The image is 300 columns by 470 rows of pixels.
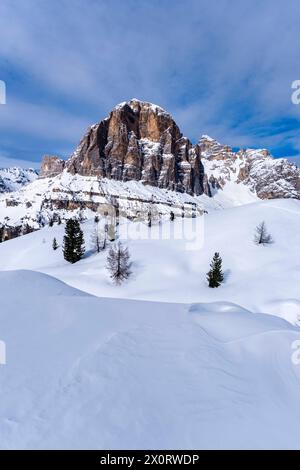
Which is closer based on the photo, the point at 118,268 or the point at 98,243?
the point at 118,268

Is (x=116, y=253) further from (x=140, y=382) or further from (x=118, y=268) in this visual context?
(x=140, y=382)

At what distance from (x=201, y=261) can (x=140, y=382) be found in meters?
34.0

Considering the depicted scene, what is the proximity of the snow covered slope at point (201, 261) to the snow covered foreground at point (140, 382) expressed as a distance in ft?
48.8

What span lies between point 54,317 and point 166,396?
6.10 m

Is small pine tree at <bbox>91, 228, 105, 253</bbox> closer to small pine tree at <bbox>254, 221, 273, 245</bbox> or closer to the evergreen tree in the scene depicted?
the evergreen tree

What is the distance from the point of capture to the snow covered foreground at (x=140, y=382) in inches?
215

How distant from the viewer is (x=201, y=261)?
3994 cm

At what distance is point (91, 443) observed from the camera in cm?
509

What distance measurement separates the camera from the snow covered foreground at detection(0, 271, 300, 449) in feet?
Answer: 17.9

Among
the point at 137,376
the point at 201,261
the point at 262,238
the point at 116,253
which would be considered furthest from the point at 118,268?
the point at 137,376

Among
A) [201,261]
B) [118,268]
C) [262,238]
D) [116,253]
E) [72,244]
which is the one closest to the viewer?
[118,268]

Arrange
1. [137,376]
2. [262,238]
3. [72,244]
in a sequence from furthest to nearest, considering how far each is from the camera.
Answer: [72,244]
[262,238]
[137,376]

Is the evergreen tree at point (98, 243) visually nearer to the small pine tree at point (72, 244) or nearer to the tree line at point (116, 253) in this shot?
the tree line at point (116, 253)

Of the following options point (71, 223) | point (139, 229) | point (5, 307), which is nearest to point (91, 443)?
point (5, 307)
